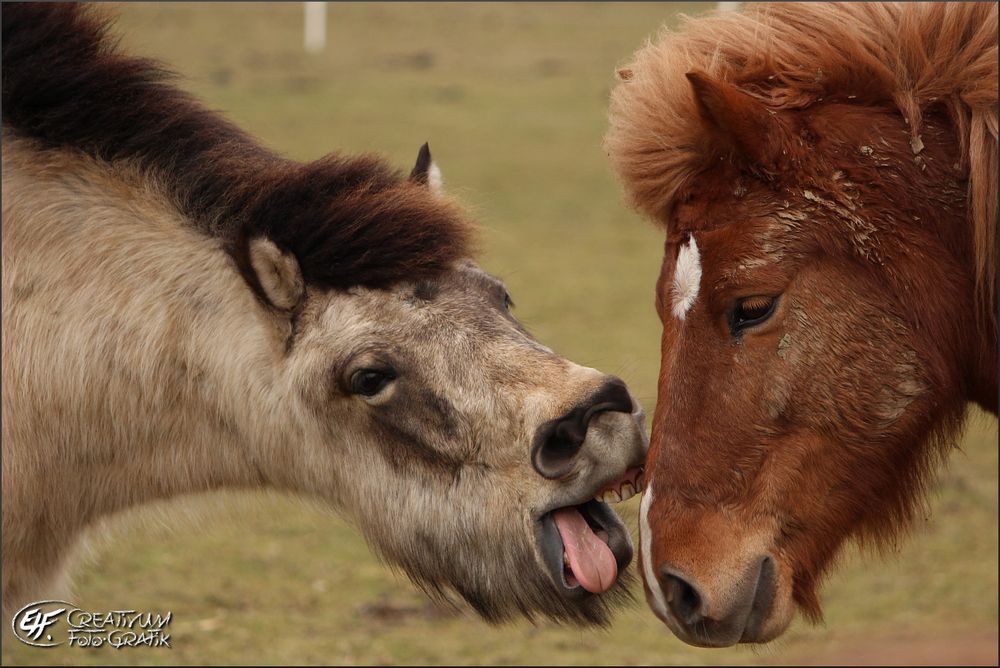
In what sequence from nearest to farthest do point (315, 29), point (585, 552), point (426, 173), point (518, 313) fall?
point (585, 552)
point (426, 173)
point (518, 313)
point (315, 29)

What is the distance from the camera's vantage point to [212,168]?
3672 mm

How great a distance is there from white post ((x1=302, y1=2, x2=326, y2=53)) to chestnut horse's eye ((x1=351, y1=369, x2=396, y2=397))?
832 inches

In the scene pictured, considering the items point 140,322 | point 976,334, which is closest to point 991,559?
point 976,334

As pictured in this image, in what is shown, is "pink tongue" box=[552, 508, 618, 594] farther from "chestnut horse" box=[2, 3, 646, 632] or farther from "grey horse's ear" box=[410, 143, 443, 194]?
"grey horse's ear" box=[410, 143, 443, 194]

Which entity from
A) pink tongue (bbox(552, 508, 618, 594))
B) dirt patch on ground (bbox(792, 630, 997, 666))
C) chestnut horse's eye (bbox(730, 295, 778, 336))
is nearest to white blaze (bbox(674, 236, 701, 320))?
chestnut horse's eye (bbox(730, 295, 778, 336))

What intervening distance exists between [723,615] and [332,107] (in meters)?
17.0

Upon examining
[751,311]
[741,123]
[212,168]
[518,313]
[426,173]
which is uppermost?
[741,123]

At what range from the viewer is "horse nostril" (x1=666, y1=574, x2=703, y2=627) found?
312 cm

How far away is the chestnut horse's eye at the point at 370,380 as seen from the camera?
3446mm

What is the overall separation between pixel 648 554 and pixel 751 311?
2.38 ft

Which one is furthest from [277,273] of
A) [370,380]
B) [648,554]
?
[648,554]

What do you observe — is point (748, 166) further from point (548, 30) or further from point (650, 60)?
point (548, 30)

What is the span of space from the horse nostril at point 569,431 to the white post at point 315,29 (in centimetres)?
2144

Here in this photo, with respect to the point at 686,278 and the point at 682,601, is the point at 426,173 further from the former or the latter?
the point at 682,601
